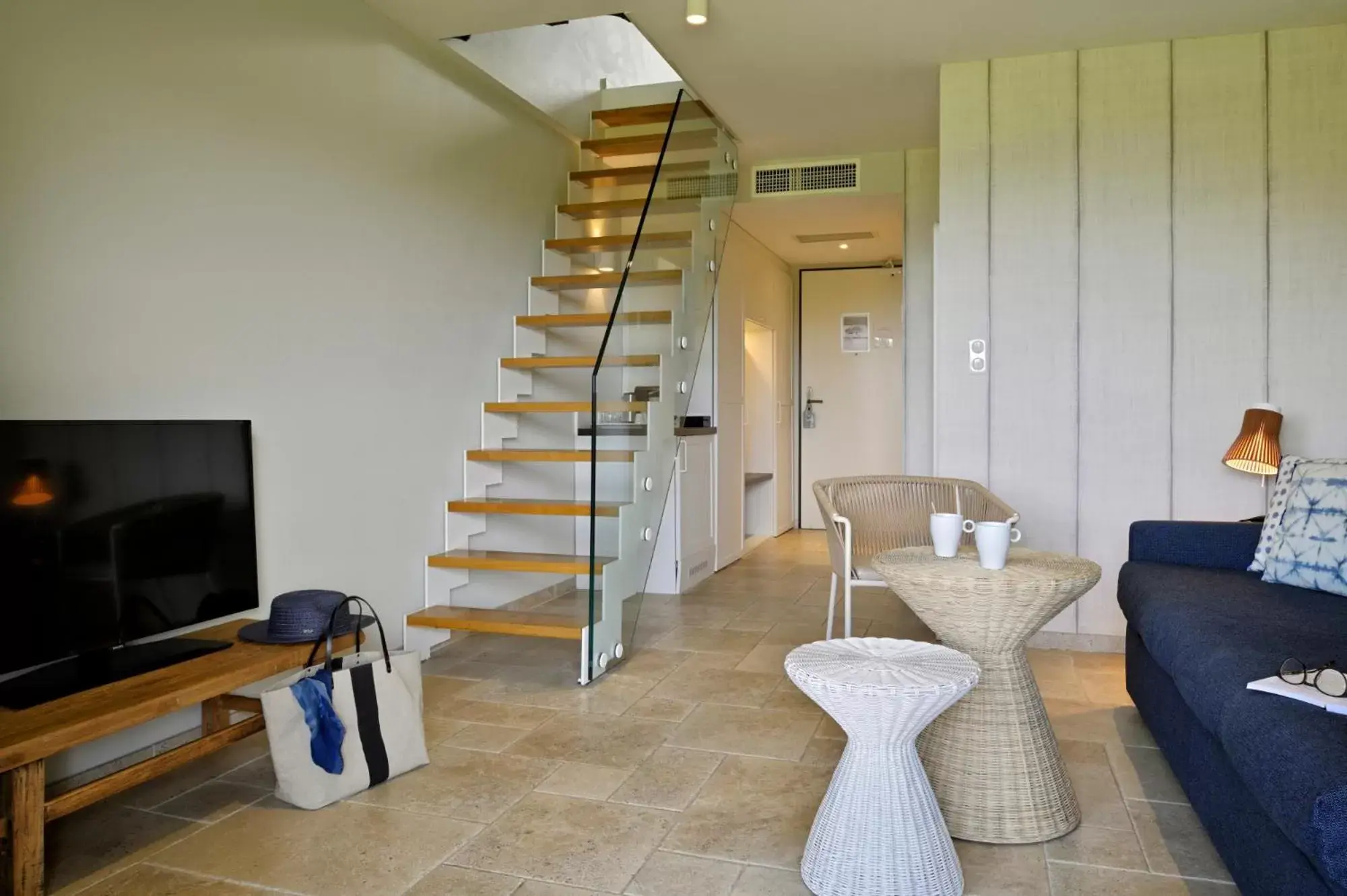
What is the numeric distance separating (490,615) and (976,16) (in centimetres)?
315

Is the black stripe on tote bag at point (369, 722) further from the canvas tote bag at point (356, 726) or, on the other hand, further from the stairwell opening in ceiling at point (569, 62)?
the stairwell opening in ceiling at point (569, 62)

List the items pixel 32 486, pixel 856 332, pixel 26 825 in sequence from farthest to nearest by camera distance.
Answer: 1. pixel 856 332
2. pixel 32 486
3. pixel 26 825

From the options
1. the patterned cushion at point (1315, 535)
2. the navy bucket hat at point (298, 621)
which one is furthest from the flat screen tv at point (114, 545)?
the patterned cushion at point (1315, 535)

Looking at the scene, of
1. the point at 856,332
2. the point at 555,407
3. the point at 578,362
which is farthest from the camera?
the point at 856,332

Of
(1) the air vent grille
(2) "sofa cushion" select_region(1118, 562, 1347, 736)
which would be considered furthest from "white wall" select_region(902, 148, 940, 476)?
(2) "sofa cushion" select_region(1118, 562, 1347, 736)

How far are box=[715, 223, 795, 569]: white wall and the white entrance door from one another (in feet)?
2.09

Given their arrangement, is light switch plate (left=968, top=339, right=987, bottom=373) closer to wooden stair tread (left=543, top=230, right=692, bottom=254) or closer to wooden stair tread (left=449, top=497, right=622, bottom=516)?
wooden stair tread (left=543, top=230, right=692, bottom=254)

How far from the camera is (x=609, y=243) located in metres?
5.20

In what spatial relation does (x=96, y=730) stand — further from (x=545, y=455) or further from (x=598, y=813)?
(x=545, y=455)

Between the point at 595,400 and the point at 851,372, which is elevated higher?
the point at 851,372

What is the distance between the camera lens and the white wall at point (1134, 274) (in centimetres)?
388

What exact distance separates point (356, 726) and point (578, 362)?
237 centimetres

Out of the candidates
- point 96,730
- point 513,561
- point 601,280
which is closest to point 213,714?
point 96,730

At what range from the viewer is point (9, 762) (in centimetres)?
184
